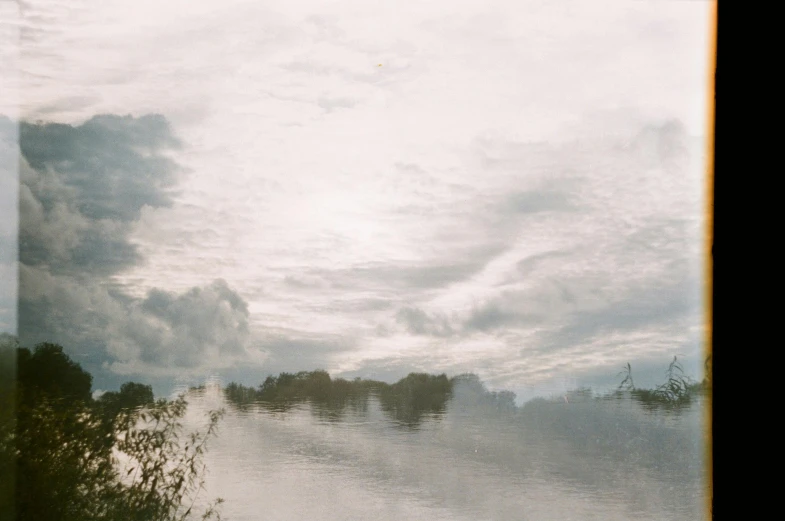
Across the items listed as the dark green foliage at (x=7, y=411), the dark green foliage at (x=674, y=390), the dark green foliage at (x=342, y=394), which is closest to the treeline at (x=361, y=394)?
the dark green foliage at (x=342, y=394)

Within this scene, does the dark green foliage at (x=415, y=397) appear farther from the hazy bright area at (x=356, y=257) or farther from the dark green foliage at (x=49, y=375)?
the dark green foliage at (x=49, y=375)

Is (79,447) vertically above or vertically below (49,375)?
below

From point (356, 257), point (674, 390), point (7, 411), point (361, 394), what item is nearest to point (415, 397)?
point (361, 394)

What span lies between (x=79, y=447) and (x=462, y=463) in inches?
48.5

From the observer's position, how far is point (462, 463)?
6.50ft

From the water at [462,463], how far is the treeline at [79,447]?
0.54 ft

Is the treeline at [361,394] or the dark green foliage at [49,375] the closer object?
the treeline at [361,394]

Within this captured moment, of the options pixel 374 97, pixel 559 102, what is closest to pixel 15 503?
pixel 374 97

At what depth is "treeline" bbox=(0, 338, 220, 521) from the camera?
7.03ft

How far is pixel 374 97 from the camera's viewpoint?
207 centimetres

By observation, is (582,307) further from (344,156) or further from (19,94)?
(19,94)

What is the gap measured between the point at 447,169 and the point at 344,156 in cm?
32

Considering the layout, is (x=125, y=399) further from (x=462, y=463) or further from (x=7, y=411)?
(x=462, y=463)

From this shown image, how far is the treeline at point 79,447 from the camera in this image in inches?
84.4
